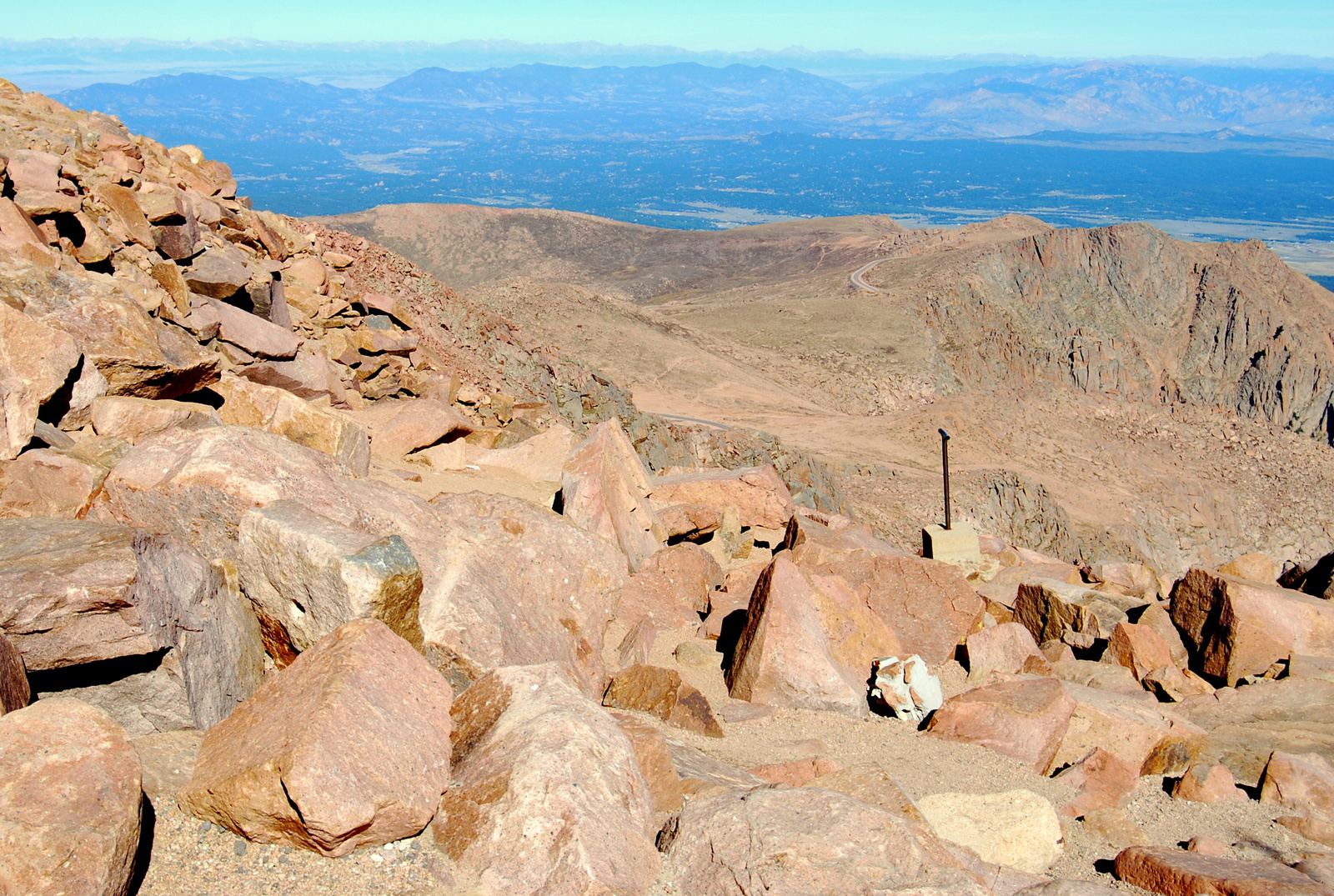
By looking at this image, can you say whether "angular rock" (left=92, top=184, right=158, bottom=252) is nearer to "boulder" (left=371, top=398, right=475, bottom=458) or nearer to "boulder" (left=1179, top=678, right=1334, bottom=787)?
"boulder" (left=371, top=398, right=475, bottom=458)

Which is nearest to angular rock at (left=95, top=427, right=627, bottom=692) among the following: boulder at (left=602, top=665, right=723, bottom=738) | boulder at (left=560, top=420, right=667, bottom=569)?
boulder at (left=602, top=665, right=723, bottom=738)

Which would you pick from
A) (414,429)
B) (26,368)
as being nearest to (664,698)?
(26,368)

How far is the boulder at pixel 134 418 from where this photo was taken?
693 cm

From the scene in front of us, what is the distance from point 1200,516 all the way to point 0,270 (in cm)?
3330

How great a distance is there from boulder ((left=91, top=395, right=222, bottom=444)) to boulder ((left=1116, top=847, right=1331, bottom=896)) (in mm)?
6753

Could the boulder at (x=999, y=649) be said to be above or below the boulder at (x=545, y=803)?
below

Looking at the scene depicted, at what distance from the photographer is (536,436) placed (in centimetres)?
1184

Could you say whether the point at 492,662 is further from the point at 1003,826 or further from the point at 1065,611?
the point at 1065,611

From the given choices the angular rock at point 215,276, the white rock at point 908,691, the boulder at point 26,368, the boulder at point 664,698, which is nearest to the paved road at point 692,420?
the angular rock at point 215,276

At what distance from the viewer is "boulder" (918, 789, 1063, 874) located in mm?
5273

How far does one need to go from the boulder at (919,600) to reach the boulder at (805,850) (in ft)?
13.9

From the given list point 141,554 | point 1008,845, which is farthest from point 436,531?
point 1008,845

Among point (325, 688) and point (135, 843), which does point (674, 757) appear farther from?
point (135, 843)

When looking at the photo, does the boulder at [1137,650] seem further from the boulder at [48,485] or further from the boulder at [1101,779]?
the boulder at [48,485]
